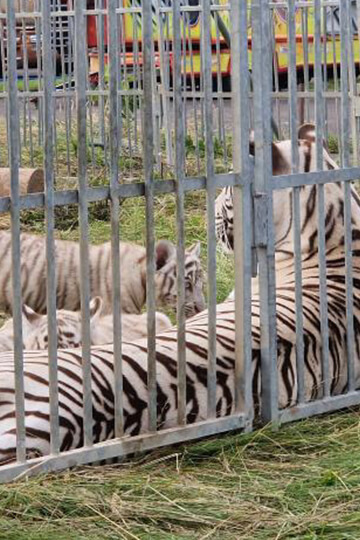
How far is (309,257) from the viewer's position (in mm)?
6289

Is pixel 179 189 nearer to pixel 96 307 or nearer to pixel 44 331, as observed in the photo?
pixel 44 331

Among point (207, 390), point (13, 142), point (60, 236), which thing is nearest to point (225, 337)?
point (207, 390)

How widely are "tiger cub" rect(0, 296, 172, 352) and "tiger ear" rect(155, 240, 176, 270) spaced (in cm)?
109

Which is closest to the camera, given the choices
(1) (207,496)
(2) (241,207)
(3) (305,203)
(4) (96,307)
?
(1) (207,496)

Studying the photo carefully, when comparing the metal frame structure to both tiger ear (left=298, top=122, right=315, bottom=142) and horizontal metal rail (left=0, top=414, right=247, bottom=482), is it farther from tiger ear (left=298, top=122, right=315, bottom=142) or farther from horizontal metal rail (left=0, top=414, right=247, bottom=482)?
tiger ear (left=298, top=122, right=315, bottom=142)

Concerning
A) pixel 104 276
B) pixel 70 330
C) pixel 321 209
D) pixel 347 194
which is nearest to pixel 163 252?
pixel 104 276

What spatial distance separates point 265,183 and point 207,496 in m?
1.36

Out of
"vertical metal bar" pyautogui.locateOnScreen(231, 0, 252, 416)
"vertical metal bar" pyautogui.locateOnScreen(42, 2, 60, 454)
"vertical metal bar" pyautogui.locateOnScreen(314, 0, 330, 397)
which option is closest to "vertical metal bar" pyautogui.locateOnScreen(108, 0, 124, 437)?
"vertical metal bar" pyautogui.locateOnScreen(42, 2, 60, 454)

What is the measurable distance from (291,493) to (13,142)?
153cm

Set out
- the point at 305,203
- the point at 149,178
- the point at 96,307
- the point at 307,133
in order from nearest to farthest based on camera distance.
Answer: the point at 149,178
the point at 305,203
the point at 307,133
the point at 96,307

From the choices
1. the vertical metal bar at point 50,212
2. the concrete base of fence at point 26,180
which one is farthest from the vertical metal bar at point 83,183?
the concrete base of fence at point 26,180

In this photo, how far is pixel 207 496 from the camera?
4633 mm

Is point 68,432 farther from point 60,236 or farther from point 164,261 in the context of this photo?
point 60,236

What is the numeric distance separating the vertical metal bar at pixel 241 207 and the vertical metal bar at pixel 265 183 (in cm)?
6
